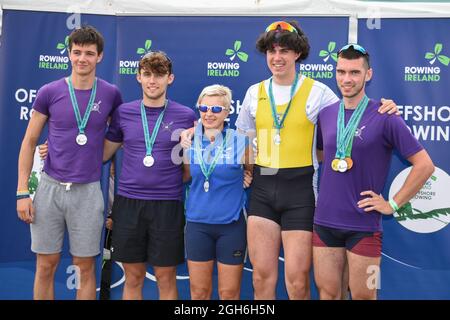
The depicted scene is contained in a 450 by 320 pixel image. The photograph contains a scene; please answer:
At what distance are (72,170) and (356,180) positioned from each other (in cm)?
192

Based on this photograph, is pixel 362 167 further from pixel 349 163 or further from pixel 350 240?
pixel 350 240

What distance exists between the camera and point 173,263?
12.6 feet

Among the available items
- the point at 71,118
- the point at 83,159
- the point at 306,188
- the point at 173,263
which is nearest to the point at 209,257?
the point at 173,263

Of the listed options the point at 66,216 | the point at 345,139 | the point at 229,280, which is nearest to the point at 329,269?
the point at 229,280

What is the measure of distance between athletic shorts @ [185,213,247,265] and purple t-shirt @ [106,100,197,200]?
0.30 meters

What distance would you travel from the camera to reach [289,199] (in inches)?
144

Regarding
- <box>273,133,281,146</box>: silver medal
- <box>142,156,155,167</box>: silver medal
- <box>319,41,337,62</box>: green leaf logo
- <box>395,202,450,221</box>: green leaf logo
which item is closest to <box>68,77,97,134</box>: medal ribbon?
<box>142,156,155,167</box>: silver medal

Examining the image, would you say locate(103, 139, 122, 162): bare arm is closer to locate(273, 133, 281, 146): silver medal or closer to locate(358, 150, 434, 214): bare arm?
locate(273, 133, 281, 146): silver medal

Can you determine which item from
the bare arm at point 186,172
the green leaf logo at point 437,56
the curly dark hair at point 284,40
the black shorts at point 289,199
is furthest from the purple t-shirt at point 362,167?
the green leaf logo at point 437,56

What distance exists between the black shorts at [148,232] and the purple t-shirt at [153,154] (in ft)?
0.21

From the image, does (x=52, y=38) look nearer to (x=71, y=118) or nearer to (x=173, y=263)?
(x=71, y=118)

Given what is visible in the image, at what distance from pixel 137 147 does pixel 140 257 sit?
30.1 inches

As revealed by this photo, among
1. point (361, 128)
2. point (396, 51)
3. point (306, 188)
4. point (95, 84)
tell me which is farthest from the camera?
point (396, 51)

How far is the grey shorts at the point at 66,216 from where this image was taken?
3.84 metres
